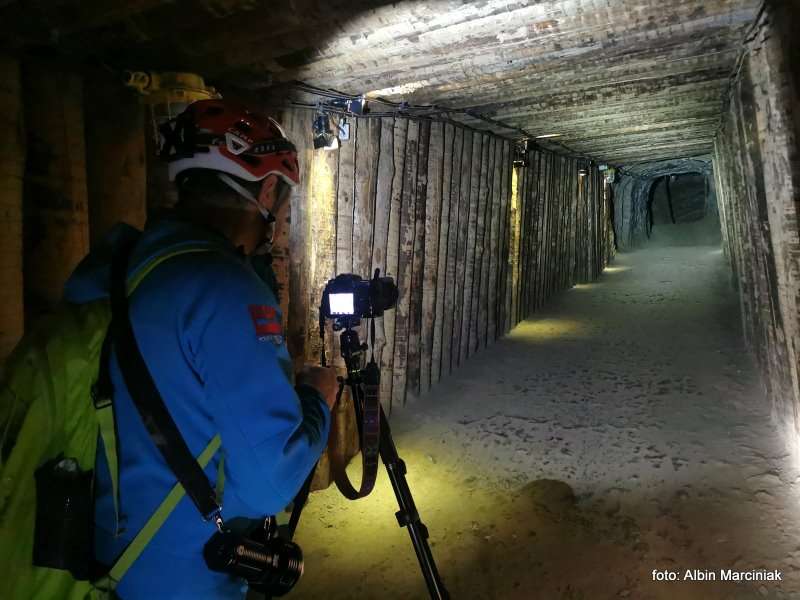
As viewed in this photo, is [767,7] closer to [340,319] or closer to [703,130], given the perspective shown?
[340,319]

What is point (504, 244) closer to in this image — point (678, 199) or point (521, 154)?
point (521, 154)

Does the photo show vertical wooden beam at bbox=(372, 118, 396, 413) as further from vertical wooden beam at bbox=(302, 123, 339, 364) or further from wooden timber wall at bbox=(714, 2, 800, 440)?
wooden timber wall at bbox=(714, 2, 800, 440)

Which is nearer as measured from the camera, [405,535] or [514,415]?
[405,535]

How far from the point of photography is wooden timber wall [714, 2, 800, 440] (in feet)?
9.16

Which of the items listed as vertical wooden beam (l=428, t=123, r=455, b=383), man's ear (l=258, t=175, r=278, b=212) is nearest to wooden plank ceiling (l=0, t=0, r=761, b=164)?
vertical wooden beam (l=428, t=123, r=455, b=383)

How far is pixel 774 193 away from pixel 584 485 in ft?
8.01

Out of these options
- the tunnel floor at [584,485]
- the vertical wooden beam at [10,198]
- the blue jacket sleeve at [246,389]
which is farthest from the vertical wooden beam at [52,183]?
the tunnel floor at [584,485]

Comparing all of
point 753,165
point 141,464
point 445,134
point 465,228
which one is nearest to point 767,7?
point 753,165

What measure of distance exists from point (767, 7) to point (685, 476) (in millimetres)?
3102

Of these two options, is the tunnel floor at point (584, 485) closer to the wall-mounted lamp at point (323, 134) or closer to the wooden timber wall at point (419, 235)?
the wooden timber wall at point (419, 235)

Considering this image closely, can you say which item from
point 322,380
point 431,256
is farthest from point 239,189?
point 431,256

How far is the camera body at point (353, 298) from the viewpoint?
2.22m

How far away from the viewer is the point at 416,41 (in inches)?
118

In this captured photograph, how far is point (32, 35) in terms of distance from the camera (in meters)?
2.38
